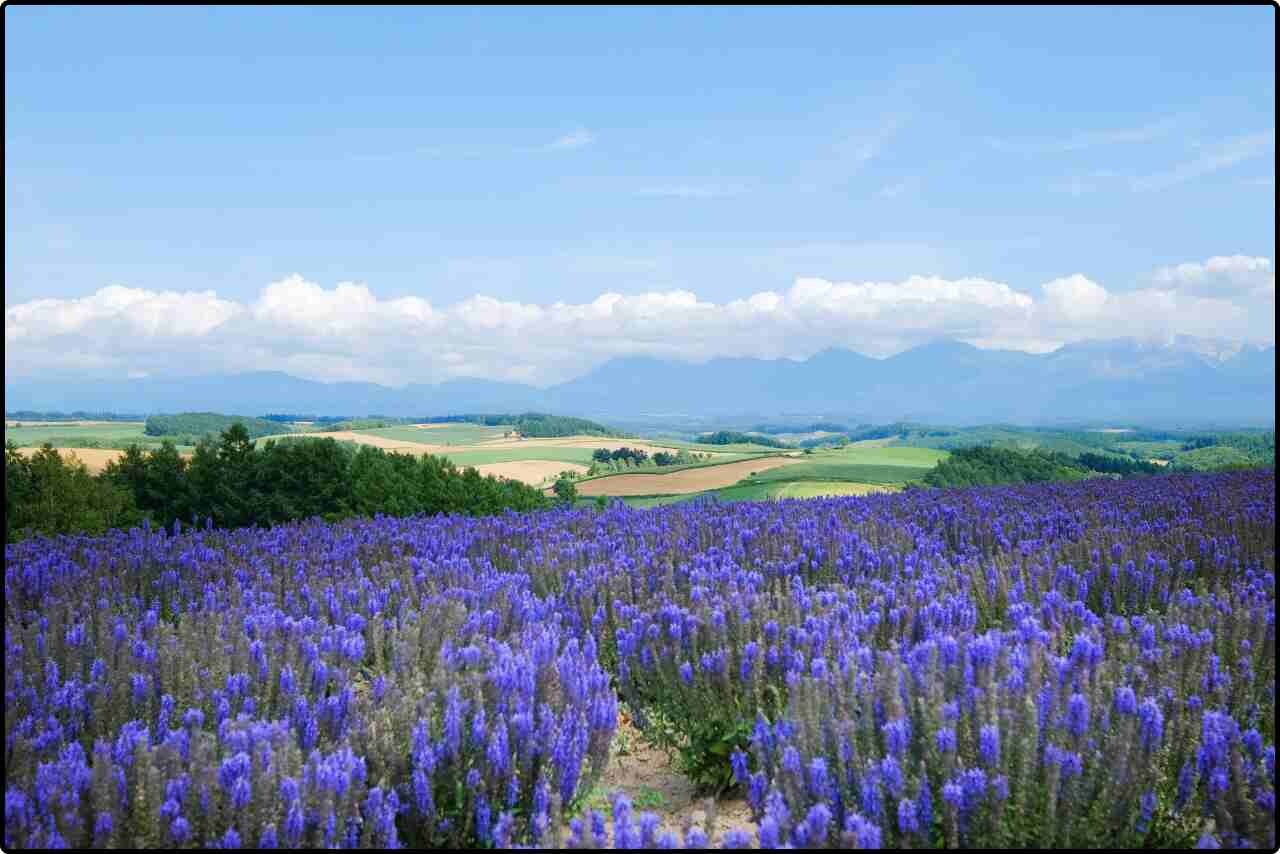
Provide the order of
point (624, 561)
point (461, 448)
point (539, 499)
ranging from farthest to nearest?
1. point (461, 448)
2. point (539, 499)
3. point (624, 561)

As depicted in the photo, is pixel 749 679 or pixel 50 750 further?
pixel 749 679

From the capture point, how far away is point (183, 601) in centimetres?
576

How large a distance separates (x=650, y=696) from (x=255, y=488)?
1153cm

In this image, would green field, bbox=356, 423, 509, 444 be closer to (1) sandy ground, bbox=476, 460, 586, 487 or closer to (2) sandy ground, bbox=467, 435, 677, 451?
(2) sandy ground, bbox=467, 435, 677, 451

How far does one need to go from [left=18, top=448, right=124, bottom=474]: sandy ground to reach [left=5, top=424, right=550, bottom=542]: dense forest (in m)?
0.20

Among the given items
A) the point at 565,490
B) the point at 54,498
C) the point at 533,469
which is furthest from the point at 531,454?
the point at 54,498

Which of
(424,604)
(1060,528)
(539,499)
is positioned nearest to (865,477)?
(539,499)

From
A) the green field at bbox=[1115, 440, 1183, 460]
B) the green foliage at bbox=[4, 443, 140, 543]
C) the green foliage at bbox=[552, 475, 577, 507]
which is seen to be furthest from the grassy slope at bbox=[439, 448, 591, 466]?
the green field at bbox=[1115, 440, 1183, 460]

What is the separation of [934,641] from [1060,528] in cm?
458

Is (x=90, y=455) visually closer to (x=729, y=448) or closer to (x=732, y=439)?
(x=729, y=448)

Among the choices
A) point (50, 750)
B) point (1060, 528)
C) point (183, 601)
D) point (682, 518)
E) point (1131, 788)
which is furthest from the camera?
point (682, 518)

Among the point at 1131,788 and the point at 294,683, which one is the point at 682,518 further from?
the point at 1131,788

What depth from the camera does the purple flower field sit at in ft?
9.37

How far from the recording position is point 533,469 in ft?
71.1
